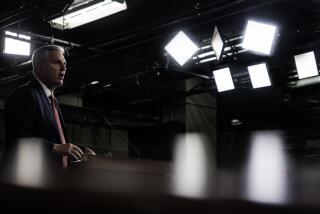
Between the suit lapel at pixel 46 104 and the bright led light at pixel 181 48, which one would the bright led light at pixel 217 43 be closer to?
the bright led light at pixel 181 48

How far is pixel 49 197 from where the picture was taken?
56cm

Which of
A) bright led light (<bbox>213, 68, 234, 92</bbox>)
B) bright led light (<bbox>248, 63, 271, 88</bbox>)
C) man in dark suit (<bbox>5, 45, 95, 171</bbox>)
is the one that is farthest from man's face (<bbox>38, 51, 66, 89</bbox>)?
bright led light (<bbox>213, 68, 234, 92</bbox>)

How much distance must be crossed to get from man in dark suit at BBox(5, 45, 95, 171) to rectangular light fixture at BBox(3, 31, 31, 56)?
2.91 m

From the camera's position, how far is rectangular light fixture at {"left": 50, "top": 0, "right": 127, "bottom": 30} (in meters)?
3.39

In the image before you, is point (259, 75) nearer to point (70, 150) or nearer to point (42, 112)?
point (42, 112)

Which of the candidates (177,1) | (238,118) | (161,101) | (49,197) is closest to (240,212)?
(49,197)

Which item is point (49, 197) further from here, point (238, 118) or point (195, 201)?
point (238, 118)

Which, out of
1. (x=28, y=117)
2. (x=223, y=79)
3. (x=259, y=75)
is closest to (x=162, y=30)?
(x=223, y=79)

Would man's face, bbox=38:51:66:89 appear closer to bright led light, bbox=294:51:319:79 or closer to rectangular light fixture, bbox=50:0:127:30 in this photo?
rectangular light fixture, bbox=50:0:127:30

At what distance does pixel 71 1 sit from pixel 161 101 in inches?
158

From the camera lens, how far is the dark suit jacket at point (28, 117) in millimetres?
1412

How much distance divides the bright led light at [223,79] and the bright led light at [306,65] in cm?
82

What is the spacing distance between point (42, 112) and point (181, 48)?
3.13m

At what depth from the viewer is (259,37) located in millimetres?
4121
